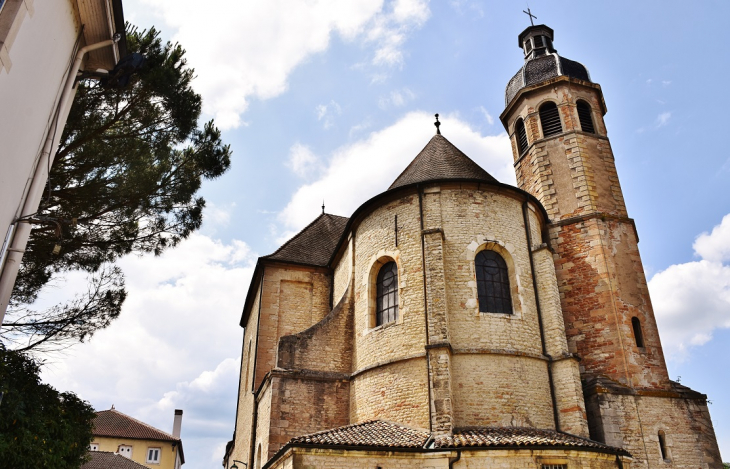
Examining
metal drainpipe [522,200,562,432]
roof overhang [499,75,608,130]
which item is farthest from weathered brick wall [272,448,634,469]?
roof overhang [499,75,608,130]

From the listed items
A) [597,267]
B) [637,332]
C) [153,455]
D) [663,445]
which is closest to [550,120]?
[597,267]

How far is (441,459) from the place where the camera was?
1054cm

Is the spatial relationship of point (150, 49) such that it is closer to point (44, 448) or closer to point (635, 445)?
point (44, 448)

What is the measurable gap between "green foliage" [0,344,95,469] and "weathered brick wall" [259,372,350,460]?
7059mm

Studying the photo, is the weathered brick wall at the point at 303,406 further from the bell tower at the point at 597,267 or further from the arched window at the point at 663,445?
the arched window at the point at 663,445

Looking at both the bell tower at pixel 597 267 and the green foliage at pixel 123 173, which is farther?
the bell tower at pixel 597 267

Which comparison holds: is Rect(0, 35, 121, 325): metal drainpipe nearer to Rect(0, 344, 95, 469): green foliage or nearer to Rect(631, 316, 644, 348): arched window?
Rect(0, 344, 95, 469): green foliage

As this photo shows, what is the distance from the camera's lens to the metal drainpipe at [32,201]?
6284 millimetres

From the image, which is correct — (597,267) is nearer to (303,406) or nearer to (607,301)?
(607,301)

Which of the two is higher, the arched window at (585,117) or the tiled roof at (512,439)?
the arched window at (585,117)

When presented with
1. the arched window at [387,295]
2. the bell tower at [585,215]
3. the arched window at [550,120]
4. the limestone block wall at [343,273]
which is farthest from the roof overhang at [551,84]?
the arched window at [387,295]

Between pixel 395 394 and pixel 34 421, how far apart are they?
27.9 feet

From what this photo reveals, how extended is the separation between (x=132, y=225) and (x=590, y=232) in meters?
12.6

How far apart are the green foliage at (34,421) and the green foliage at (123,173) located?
3.11 meters
